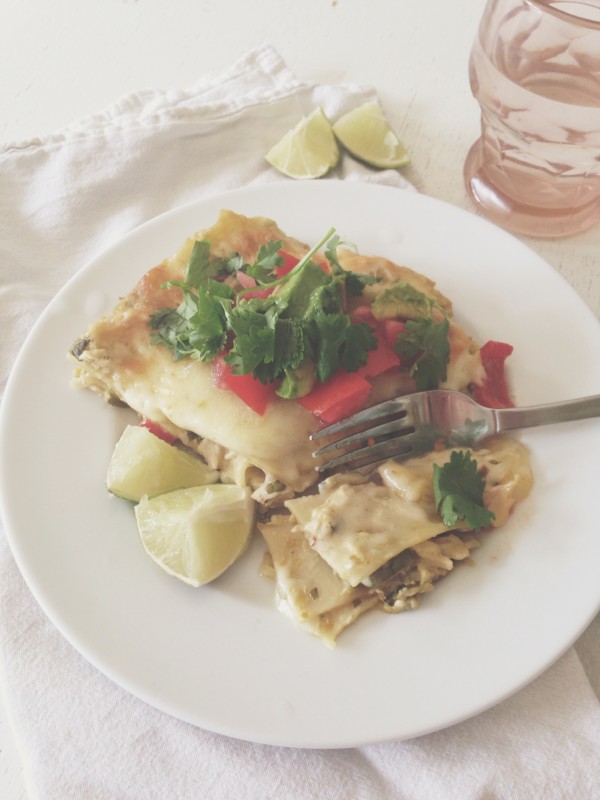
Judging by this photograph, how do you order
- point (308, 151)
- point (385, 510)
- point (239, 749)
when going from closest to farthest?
point (239, 749) < point (385, 510) < point (308, 151)

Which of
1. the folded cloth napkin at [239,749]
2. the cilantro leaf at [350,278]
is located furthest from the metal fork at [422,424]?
the folded cloth napkin at [239,749]

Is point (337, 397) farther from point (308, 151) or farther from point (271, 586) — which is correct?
point (308, 151)

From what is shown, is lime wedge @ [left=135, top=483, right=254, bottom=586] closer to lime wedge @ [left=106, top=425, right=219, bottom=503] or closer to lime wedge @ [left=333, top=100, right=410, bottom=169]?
lime wedge @ [left=106, top=425, right=219, bottom=503]

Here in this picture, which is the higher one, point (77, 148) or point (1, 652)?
point (77, 148)

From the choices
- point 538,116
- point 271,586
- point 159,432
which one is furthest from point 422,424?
point 538,116

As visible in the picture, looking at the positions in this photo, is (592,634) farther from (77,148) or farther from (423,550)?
(77,148)

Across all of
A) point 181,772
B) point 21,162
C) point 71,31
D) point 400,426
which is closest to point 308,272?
point 400,426
